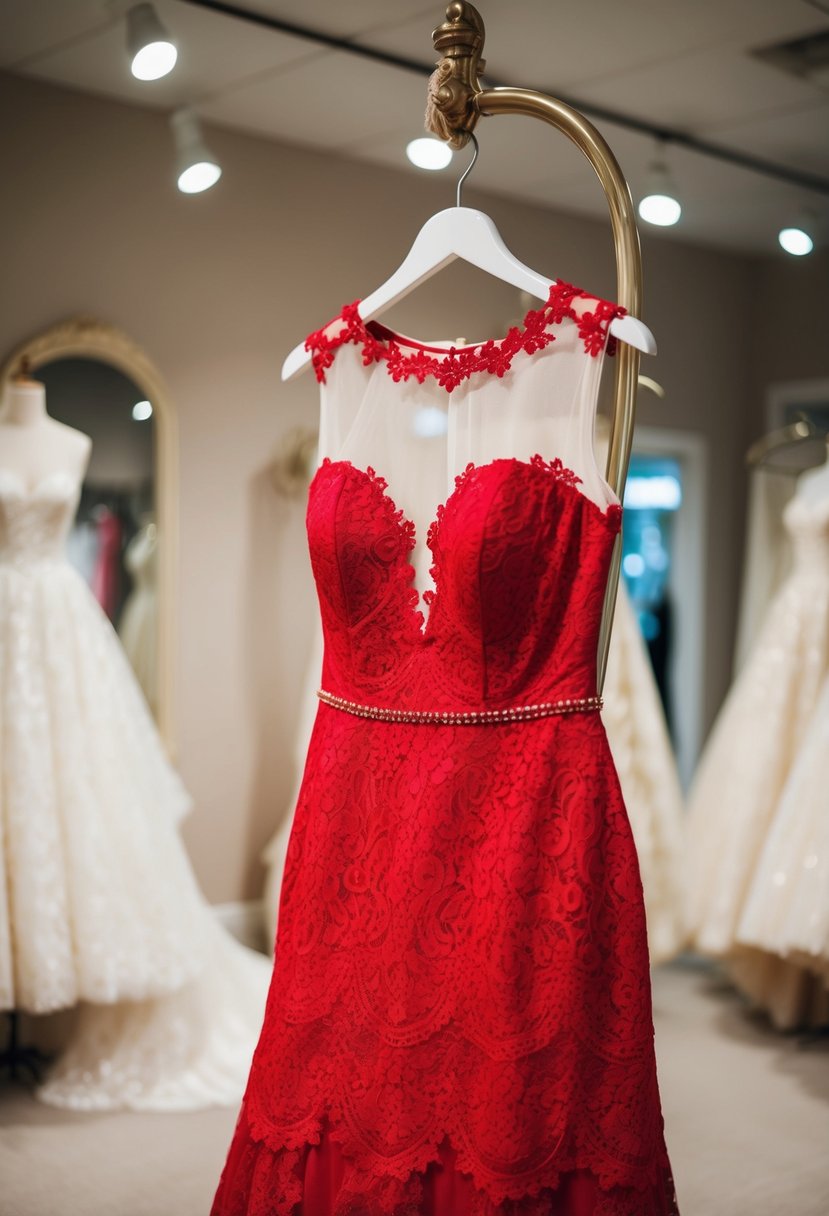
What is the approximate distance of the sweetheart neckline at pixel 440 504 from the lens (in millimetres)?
1673

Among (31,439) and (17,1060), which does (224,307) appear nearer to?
(31,439)

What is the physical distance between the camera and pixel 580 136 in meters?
1.72

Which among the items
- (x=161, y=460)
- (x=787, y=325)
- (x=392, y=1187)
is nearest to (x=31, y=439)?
(x=161, y=460)

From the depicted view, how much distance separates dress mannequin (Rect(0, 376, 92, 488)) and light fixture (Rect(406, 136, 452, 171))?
4.11 feet

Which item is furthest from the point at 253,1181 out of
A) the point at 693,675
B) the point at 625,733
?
the point at 693,675

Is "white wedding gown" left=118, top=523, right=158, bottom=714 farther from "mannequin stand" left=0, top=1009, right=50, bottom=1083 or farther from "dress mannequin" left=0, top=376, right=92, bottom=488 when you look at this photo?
"mannequin stand" left=0, top=1009, right=50, bottom=1083

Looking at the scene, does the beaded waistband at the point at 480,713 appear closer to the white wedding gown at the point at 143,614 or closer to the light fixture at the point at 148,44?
the light fixture at the point at 148,44

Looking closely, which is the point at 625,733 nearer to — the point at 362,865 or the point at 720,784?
the point at 720,784

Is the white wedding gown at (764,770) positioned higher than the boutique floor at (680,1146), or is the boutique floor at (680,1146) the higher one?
the white wedding gown at (764,770)

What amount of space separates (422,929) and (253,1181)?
1.38 feet

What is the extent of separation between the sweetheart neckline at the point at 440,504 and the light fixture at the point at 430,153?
78.4 inches

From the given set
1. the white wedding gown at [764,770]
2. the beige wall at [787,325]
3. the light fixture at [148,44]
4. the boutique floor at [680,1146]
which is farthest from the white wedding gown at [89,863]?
the beige wall at [787,325]

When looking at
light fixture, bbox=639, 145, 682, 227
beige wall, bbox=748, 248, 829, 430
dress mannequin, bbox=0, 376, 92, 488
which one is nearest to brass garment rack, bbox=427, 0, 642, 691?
dress mannequin, bbox=0, 376, 92, 488

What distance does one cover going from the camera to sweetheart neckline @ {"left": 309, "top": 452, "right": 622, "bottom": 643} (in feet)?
5.49
